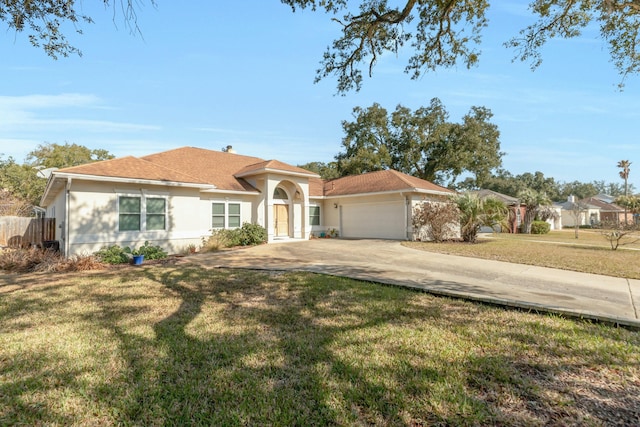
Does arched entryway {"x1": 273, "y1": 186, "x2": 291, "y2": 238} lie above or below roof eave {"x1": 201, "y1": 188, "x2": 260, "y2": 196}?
below

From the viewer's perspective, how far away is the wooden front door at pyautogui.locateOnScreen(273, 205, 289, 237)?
66.7 ft

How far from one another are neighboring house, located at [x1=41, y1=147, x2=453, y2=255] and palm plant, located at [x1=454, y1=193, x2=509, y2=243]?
2.26 meters

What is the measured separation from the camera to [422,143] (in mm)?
32250

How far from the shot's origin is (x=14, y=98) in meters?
12.3

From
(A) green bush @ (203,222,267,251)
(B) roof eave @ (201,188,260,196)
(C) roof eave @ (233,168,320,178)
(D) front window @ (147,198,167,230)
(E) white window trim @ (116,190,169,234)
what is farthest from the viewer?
(C) roof eave @ (233,168,320,178)

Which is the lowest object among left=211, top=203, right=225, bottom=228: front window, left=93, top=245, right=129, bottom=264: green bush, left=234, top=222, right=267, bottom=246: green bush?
left=93, top=245, right=129, bottom=264: green bush

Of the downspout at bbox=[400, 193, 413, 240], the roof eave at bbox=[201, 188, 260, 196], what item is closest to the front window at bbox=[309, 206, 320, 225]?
the roof eave at bbox=[201, 188, 260, 196]

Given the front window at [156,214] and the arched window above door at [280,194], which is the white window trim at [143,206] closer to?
the front window at [156,214]

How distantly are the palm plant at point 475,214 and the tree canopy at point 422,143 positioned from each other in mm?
14043

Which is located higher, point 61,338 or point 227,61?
point 227,61

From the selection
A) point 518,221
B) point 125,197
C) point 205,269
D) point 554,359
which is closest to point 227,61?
point 125,197

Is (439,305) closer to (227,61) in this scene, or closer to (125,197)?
(227,61)

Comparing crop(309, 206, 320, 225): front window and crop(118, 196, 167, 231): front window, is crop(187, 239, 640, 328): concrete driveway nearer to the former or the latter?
crop(118, 196, 167, 231): front window

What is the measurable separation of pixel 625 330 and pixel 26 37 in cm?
1307
